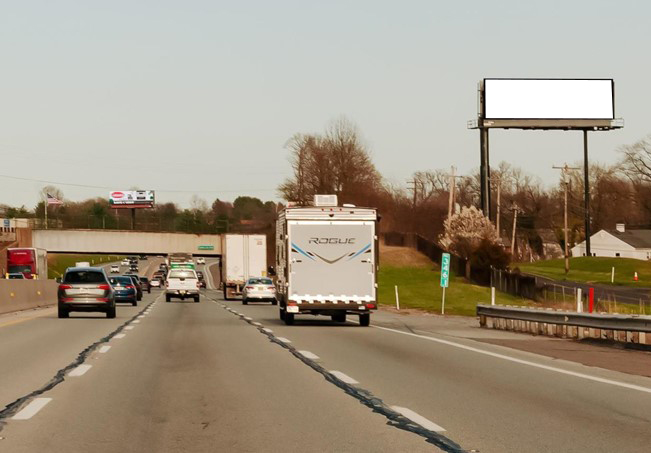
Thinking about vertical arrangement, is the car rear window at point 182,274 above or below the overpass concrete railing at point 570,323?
below

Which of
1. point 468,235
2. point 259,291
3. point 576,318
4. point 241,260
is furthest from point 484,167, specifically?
point 576,318

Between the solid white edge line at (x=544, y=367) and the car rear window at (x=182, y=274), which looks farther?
the car rear window at (x=182, y=274)

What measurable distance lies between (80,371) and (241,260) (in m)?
49.9

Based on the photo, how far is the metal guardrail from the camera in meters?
19.9

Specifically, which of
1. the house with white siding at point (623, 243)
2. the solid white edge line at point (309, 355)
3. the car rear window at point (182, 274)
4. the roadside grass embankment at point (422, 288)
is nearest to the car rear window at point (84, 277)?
the roadside grass embankment at point (422, 288)

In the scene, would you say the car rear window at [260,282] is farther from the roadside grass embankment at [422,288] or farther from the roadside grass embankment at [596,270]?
the roadside grass embankment at [596,270]

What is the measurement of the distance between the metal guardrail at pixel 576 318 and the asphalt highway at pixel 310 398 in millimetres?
2247

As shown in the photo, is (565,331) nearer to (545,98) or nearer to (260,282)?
(260,282)

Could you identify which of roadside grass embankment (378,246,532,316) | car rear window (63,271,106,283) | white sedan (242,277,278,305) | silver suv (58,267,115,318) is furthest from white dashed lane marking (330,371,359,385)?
white sedan (242,277,278,305)

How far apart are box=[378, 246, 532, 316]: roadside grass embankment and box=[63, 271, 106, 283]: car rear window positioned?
14278 millimetres

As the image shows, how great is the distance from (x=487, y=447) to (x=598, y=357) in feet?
33.5

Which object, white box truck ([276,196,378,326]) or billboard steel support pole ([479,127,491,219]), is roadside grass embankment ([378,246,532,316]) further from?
white box truck ([276,196,378,326])

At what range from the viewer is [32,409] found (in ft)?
35.3

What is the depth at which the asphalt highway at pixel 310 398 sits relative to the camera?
8828 millimetres
